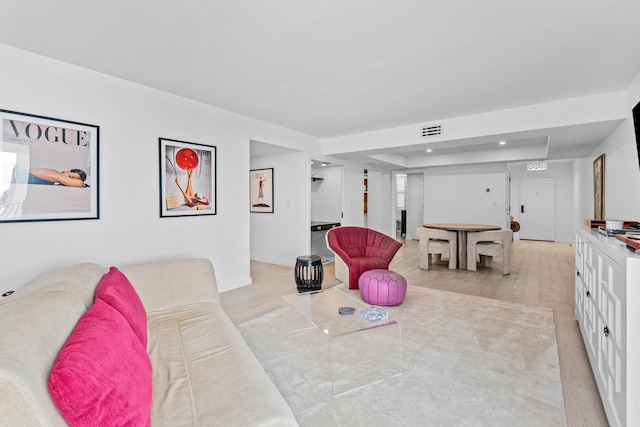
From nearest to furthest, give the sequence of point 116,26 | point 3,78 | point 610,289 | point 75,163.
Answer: point 610,289 → point 116,26 → point 3,78 → point 75,163

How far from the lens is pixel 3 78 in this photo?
238cm

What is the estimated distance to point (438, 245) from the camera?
5.52m

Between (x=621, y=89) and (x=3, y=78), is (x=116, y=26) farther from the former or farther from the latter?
(x=621, y=89)

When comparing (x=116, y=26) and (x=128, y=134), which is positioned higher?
(x=116, y=26)

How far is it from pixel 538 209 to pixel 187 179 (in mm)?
9953

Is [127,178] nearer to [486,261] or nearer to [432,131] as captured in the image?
[432,131]

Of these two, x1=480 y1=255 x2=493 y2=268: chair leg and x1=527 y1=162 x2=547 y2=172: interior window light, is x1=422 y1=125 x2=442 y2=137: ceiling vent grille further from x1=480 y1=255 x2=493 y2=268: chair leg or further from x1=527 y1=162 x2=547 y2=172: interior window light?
x1=527 y1=162 x2=547 y2=172: interior window light

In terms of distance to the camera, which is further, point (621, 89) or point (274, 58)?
point (621, 89)

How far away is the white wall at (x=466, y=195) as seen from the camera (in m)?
7.84

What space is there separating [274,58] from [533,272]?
5395mm

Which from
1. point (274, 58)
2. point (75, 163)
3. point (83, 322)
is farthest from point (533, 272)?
point (75, 163)

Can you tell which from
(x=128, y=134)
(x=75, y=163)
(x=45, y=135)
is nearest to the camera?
(x=45, y=135)

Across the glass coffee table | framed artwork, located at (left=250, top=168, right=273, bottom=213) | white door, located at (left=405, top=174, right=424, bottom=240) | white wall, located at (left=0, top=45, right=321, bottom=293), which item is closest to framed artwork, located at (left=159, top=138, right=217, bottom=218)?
white wall, located at (left=0, top=45, right=321, bottom=293)

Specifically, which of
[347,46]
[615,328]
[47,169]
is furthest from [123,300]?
A: [615,328]
